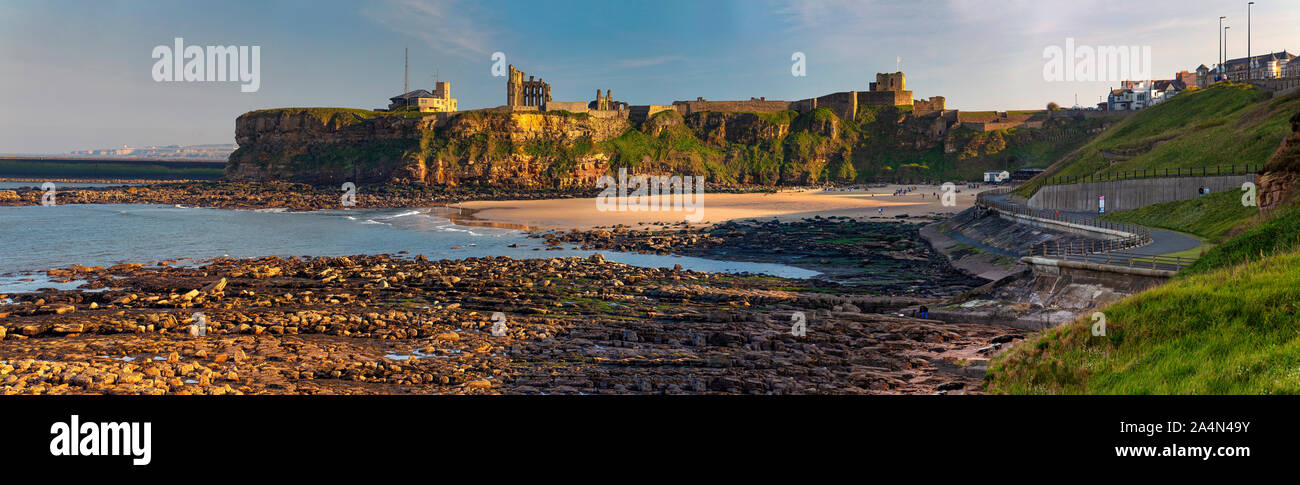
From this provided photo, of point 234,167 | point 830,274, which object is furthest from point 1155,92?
point 234,167

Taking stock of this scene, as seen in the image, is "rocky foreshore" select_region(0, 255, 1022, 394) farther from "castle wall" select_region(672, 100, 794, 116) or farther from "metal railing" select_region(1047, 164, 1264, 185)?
"castle wall" select_region(672, 100, 794, 116)

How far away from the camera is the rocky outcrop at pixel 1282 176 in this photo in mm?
21719

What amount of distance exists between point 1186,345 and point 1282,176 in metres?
15.7

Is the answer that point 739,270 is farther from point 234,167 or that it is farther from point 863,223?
point 234,167

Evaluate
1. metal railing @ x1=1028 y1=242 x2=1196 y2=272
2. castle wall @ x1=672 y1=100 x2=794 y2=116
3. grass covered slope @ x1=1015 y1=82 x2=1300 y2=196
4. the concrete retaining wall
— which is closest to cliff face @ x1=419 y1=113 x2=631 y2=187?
castle wall @ x1=672 y1=100 x2=794 y2=116

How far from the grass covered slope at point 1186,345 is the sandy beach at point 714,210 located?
181 ft

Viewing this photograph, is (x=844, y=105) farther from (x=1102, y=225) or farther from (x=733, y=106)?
(x=1102, y=225)

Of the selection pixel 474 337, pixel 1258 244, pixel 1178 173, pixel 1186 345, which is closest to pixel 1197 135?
pixel 1178 173

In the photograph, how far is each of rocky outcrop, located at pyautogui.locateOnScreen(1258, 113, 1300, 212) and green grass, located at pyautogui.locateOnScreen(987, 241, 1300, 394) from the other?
10525 mm

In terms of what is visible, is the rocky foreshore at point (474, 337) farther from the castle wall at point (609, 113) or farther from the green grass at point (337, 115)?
the castle wall at point (609, 113)

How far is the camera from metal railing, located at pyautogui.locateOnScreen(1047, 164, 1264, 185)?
124 feet

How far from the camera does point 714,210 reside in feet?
280

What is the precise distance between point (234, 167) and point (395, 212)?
70779mm

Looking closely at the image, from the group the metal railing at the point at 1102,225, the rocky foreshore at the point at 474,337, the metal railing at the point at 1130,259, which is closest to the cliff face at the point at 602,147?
the metal railing at the point at 1102,225
